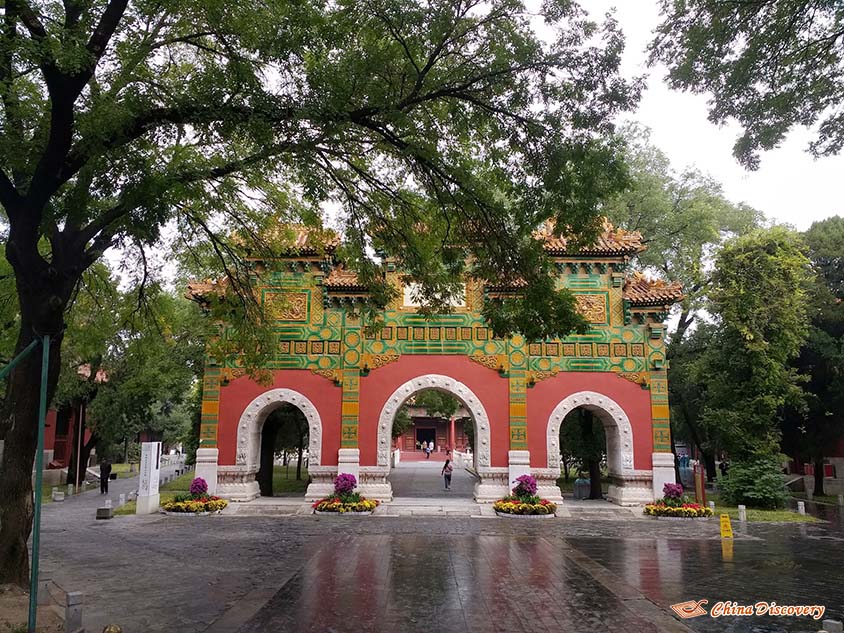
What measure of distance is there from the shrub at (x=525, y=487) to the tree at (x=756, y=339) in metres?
7.40

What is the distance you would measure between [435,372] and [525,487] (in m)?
4.36

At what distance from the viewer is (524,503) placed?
16.3m

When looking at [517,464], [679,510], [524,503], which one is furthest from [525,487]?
[679,510]

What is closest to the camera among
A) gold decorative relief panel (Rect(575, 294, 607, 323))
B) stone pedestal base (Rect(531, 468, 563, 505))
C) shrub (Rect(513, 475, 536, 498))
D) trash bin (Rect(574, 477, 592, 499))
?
shrub (Rect(513, 475, 536, 498))

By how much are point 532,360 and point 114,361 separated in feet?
56.2

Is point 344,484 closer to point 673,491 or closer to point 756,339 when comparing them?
point 673,491

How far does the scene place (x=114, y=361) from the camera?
77.8 feet

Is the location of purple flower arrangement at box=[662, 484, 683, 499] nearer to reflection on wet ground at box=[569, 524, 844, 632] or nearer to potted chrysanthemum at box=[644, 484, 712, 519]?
potted chrysanthemum at box=[644, 484, 712, 519]

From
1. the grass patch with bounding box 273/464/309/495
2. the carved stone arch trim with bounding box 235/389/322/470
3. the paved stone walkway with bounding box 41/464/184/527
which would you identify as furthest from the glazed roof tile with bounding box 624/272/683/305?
the paved stone walkway with bounding box 41/464/184/527

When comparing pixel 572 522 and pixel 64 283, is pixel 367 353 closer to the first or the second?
pixel 572 522

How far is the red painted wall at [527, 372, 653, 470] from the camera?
688 inches

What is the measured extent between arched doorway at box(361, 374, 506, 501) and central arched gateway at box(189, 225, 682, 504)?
1.3 inches

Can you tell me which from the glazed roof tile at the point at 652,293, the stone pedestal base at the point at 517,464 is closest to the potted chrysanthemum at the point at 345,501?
the stone pedestal base at the point at 517,464

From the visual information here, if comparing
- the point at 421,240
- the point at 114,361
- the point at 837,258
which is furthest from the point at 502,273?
the point at 837,258
